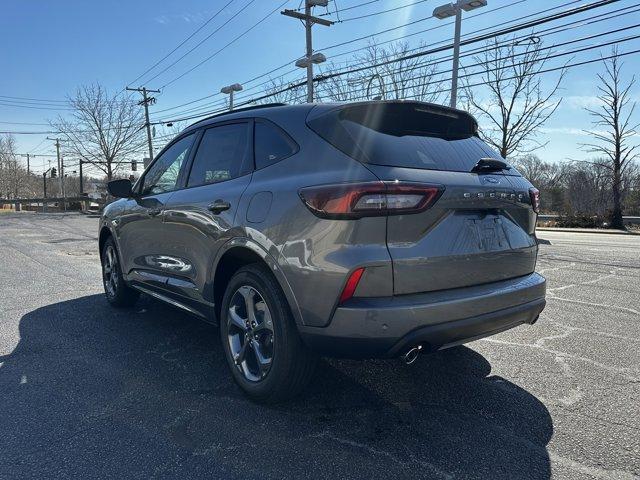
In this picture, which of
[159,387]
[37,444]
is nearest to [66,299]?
[159,387]

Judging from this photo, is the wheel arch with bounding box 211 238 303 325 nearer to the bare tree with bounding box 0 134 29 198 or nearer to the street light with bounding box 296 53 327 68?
the street light with bounding box 296 53 327 68

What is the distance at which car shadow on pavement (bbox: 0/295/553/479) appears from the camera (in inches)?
90.7

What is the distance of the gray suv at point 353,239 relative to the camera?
7.66ft

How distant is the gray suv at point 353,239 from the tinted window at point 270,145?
1cm

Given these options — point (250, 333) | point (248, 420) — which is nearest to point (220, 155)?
point (250, 333)

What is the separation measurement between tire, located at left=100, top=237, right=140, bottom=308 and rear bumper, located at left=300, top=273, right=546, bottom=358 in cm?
323

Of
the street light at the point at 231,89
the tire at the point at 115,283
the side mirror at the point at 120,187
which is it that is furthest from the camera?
the street light at the point at 231,89

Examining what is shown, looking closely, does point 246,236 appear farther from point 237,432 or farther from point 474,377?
point 474,377

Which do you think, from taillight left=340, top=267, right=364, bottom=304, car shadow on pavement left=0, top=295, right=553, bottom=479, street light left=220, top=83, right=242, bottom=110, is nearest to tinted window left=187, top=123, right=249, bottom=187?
taillight left=340, top=267, right=364, bottom=304

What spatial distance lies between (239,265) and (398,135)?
133cm

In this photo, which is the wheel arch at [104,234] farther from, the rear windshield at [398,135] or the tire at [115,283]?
the rear windshield at [398,135]

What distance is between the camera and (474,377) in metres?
3.32

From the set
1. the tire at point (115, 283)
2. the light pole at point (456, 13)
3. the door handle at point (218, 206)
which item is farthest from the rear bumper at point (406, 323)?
the light pole at point (456, 13)

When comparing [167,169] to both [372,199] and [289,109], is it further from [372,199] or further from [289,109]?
[372,199]
